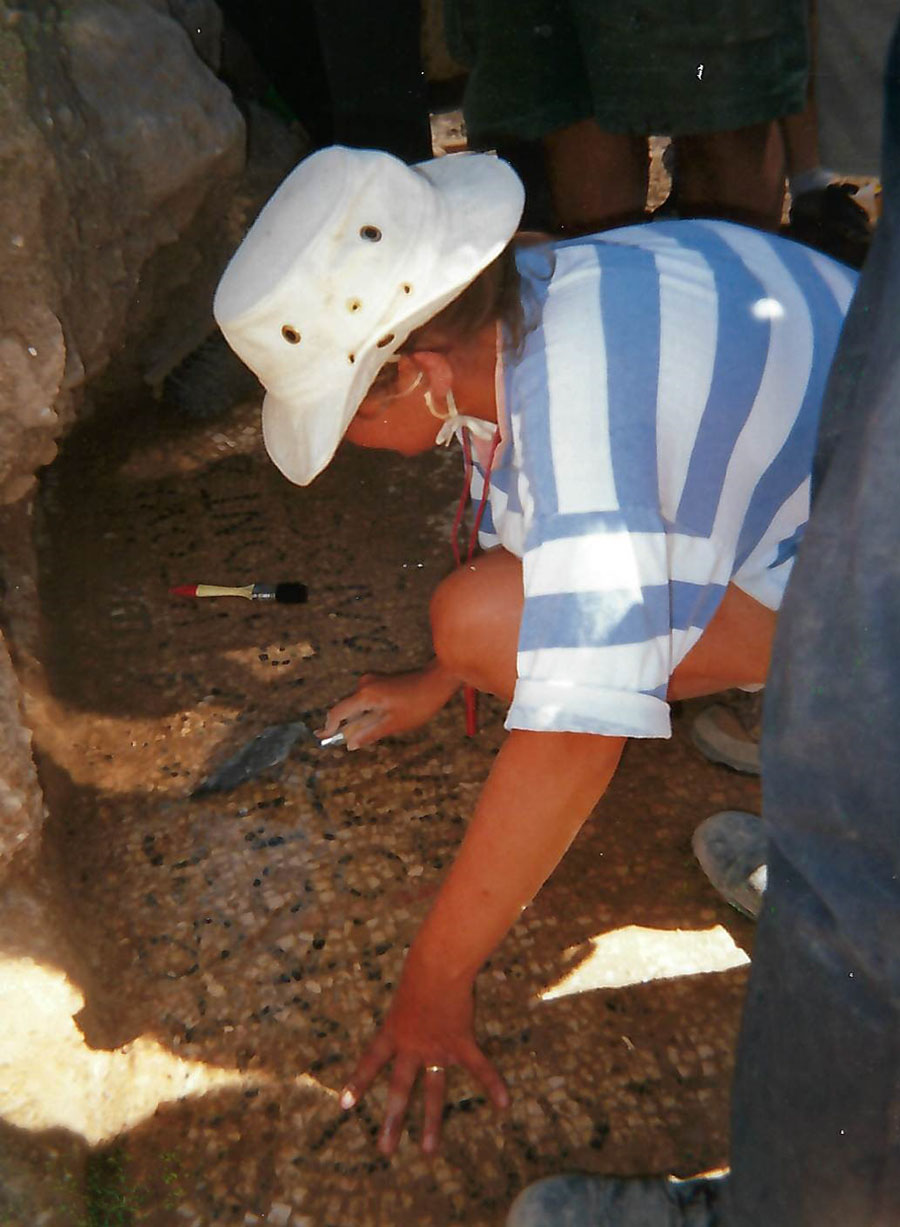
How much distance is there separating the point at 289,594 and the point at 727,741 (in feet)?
2.87

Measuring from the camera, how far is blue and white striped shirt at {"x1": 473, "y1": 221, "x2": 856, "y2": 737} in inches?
42.1

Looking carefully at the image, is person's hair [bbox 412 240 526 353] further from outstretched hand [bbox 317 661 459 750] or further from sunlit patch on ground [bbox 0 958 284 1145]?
sunlit patch on ground [bbox 0 958 284 1145]

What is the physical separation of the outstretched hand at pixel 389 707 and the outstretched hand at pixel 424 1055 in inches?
22.4

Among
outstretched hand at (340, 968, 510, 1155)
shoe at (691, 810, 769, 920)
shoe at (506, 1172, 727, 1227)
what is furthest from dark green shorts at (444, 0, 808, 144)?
shoe at (506, 1172, 727, 1227)

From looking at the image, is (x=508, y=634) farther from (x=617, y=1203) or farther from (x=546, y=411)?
(x=617, y=1203)

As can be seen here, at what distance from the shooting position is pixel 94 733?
1905 millimetres

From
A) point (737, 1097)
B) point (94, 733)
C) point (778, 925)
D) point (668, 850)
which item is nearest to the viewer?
point (778, 925)

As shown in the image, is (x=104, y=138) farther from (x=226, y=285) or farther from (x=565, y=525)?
(x=565, y=525)

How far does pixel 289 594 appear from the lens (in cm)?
217

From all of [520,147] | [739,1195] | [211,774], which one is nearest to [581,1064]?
[739,1195]

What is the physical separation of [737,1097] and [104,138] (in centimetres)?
181

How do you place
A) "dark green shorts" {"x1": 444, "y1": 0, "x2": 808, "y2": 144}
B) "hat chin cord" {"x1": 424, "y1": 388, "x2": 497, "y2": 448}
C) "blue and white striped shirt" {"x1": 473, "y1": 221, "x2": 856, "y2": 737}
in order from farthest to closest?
"dark green shorts" {"x1": 444, "y1": 0, "x2": 808, "y2": 144}
"hat chin cord" {"x1": 424, "y1": 388, "x2": 497, "y2": 448}
"blue and white striped shirt" {"x1": 473, "y1": 221, "x2": 856, "y2": 737}

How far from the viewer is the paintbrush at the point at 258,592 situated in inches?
85.3

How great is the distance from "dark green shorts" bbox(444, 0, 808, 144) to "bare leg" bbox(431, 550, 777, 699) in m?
1.04
